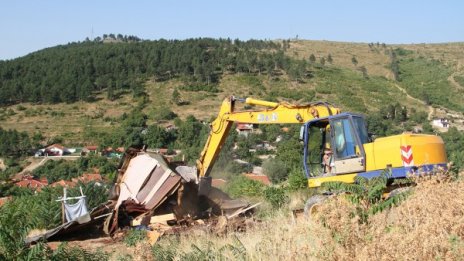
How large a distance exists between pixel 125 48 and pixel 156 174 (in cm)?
13815

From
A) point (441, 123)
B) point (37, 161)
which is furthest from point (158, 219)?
point (37, 161)

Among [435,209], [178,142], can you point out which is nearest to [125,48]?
[178,142]

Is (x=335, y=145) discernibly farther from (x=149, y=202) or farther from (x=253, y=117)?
(x=149, y=202)

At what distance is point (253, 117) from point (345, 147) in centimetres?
373

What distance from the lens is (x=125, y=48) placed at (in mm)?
146375

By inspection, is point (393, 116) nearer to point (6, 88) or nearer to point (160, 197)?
point (160, 197)

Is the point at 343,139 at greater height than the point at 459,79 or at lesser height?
lesser

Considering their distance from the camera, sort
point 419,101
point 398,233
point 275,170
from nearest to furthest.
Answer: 1. point 398,233
2. point 275,170
3. point 419,101

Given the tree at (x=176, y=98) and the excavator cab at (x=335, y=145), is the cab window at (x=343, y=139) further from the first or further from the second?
the tree at (x=176, y=98)

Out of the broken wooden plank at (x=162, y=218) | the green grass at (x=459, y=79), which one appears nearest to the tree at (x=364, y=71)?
the green grass at (x=459, y=79)

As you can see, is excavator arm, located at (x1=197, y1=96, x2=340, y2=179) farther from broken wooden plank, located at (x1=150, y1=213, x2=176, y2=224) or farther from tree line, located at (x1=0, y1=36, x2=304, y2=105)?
tree line, located at (x1=0, y1=36, x2=304, y2=105)

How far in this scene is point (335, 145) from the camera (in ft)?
36.9

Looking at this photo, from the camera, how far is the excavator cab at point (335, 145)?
430 inches

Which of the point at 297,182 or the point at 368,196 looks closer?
the point at 368,196
